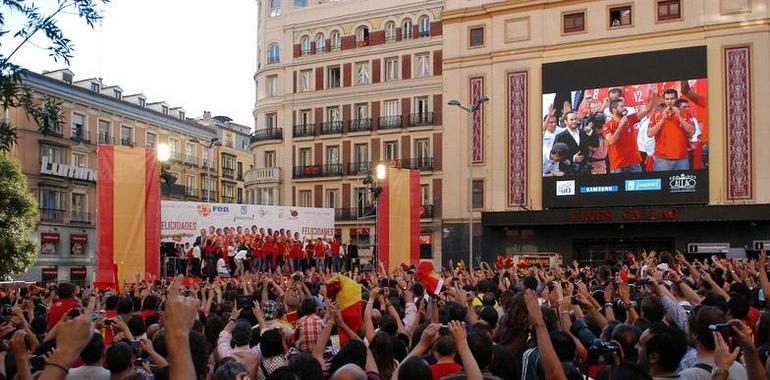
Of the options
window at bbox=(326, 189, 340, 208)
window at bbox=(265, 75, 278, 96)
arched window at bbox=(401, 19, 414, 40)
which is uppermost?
arched window at bbox=(401, 19, 414, 40)

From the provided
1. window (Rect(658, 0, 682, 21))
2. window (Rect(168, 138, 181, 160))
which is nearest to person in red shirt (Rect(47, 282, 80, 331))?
window (Rect(658, 0, 682, 21))

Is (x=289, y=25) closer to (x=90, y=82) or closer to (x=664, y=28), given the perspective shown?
(x=90, y=82)

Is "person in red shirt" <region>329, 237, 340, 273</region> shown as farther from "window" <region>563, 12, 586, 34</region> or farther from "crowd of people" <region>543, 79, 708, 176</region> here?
"window" <region>563, 12, 586, 34</region>

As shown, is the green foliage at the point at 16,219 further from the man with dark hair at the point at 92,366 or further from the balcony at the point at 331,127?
the man with dark hair at the point at 92,366

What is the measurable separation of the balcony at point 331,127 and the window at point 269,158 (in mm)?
4187

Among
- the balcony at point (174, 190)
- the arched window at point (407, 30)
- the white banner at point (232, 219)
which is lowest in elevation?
the white banner at point (232, 219)

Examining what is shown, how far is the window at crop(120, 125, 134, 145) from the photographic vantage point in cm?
5831

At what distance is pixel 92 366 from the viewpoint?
610 centimetres

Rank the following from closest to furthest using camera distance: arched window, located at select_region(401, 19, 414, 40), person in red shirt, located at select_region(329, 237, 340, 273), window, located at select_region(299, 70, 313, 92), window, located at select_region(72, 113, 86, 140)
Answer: person in red shirt, located at select_region(329, 237, 340, 273) < arched window, located at select_region(401, 19, 414, 40) < window, located at select_region(299, 70, 313, 92) < window, located at select_region(72, 113, 86, 140)

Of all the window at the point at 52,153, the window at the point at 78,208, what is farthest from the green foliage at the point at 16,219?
the window at the point at 78,208

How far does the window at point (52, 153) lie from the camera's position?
169ft

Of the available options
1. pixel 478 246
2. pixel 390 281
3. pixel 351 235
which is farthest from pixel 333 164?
pixel 390 281

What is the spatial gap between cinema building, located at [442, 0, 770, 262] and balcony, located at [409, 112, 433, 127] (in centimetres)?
426

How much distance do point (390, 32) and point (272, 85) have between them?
9.25m
